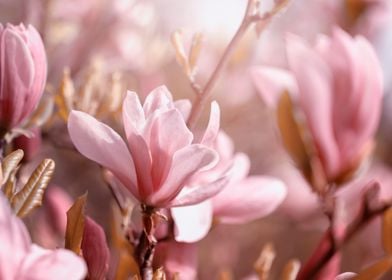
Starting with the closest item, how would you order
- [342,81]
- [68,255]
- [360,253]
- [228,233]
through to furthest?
[68,255] < [342,81] < [360,253] < [228,233]

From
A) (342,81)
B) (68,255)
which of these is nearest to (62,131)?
(342,81)

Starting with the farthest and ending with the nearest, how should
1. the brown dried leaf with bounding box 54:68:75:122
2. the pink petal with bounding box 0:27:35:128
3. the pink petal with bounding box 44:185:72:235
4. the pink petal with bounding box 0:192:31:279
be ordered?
the pink petal with bounding box 44:185:72:235 → the brown dried leaf with bounding box 54:68:75:122 → the pink petal with bounding box 0:27:35:128 → the pink petal with bounding box 0:192:31:279

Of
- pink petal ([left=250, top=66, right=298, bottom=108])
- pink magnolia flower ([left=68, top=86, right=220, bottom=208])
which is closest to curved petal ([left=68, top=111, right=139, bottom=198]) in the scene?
pink magnolia flower ([left=68, top=86, right=220, bottom=208])

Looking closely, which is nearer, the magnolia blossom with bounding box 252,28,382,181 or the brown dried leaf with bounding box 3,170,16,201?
the brown dried leaf with bounding box 3,170,16,201

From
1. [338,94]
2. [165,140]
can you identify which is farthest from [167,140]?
[338,94]

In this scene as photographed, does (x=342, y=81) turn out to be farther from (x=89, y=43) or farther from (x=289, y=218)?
(x=289, y=218)

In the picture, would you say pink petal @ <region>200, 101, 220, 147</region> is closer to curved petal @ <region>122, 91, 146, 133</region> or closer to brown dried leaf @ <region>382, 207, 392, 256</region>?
curved petal @ <region>122, 91, 146, 133</region>
